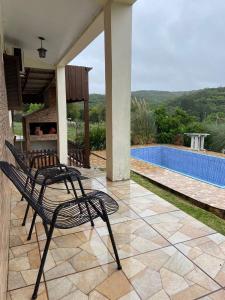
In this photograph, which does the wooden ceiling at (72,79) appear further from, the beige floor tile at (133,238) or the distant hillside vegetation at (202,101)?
the distant hillside vegetation at (202,101)

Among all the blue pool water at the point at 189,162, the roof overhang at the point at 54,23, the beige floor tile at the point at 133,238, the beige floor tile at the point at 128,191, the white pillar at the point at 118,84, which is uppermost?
the roof overhang at the point at 54,23

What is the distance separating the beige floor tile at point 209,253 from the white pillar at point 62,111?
212 inches

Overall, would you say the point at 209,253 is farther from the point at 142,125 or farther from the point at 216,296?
the point at 142,125

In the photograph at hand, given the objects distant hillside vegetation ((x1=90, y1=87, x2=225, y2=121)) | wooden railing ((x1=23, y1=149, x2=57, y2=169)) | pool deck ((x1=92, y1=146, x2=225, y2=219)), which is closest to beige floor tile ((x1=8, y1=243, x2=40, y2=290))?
wooden railing ((x1=23, y1=149, x2=57, y2=169))

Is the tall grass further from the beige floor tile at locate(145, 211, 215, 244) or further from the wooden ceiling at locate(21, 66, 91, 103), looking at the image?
the beige floor tile at locate(145, 211, 215, 244)

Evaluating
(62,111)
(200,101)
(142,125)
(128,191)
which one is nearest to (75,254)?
(128,191)

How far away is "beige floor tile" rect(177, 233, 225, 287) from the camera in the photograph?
1601mm

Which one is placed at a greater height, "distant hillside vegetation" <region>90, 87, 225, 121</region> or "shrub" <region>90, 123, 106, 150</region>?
"distant hillside vegetation" <region>90, 87, 225, 121</region>

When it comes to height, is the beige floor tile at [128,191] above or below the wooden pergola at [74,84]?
below

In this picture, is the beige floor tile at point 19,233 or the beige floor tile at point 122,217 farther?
the beige floor tile at point 122,217

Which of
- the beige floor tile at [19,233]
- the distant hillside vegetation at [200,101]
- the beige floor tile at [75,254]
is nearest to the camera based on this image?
the beige floor tile at [75,254]

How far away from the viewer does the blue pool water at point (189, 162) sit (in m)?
6.24

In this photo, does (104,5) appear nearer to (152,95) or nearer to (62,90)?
(62,90)

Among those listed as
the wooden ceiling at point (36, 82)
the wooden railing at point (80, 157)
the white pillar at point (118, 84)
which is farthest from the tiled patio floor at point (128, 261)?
the wooden ceiling at point (36, 82)
